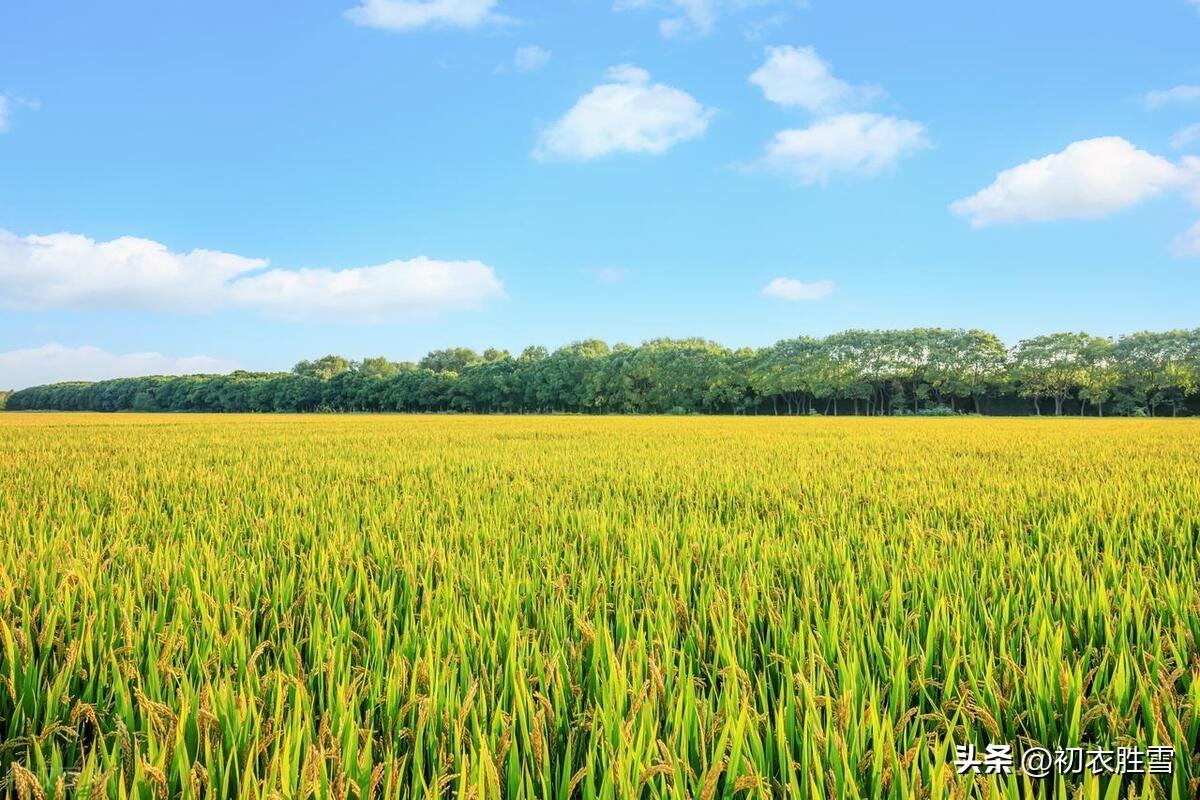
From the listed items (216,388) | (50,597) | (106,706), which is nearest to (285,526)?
(50,597)

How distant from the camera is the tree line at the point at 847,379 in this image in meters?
62.5

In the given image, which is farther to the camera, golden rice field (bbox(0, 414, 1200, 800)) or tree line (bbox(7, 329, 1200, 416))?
tree line (bbox(7, 329, 1200, 416))

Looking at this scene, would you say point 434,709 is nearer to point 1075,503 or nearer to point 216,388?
point 1075,503

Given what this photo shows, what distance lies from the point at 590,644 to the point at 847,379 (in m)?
71.1

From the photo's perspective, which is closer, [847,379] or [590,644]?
[590,644]

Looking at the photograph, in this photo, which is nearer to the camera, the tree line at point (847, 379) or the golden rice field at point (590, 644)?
the golden rice field at point (590, 644)

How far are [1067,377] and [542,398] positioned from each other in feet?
193

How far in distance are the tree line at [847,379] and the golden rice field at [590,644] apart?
67.4 meters

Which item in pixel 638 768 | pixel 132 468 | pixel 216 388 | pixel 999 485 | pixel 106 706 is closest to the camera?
pixel 638 768

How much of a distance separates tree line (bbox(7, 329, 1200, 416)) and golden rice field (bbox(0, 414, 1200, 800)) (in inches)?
2655

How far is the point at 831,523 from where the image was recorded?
4.21 meters

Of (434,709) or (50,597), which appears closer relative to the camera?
(434,709)

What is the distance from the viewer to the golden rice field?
1317 mm

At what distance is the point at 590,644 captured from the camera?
2072 mm
